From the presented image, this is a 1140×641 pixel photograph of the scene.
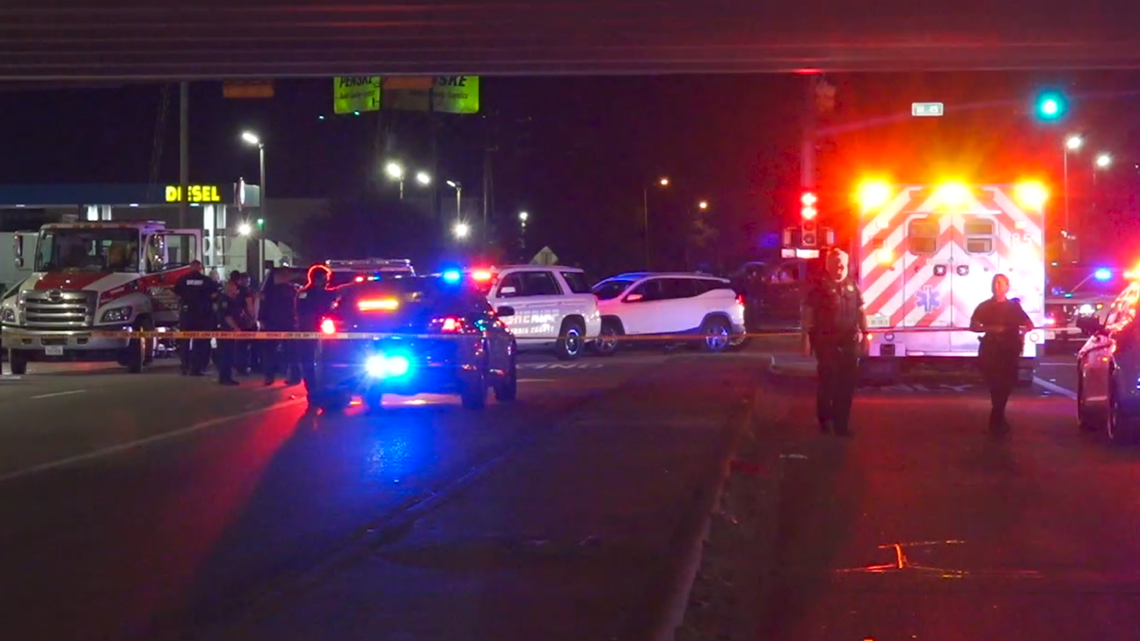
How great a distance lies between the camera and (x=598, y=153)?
68.9 meters

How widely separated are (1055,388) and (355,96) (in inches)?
1438

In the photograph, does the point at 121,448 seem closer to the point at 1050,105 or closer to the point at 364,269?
the point at 364,269

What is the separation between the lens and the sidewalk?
718 cm

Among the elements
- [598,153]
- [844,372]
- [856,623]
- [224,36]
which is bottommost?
[856,623]

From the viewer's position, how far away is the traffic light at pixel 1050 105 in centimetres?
2494

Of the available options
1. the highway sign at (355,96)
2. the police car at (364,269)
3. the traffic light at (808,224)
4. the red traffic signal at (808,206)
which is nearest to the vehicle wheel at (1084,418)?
the traffic light at (808,224)

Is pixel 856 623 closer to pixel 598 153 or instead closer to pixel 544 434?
pixel 544 434

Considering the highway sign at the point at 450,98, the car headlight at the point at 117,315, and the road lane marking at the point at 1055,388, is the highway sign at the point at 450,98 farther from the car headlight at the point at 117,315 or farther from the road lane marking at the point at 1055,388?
the road lane marking at the point at 1055,388

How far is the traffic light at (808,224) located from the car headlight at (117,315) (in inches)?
481

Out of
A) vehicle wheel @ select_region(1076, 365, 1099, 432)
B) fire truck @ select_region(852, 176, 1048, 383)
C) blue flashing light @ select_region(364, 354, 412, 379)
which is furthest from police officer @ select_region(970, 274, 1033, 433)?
blue flashing light @ select_region(364, 354, 412, 379)

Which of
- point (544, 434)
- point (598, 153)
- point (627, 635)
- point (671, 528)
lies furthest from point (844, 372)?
point (598, 153)

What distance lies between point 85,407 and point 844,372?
9.94 metres

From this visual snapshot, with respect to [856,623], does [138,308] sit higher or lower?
higher

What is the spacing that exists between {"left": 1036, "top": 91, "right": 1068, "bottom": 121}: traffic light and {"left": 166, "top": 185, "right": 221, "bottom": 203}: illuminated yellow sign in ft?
58.5
